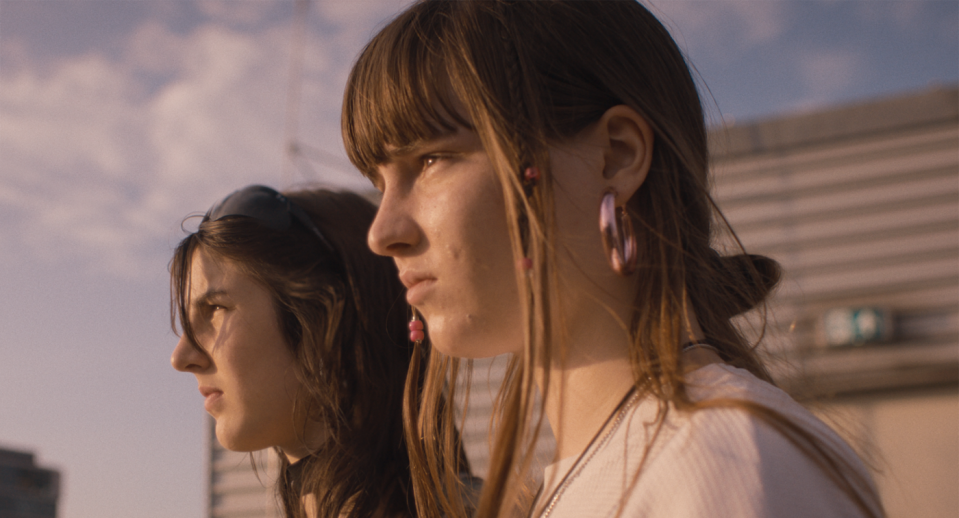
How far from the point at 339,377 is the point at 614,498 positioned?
1.38 metres

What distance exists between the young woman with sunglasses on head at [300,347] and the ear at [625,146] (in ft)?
4.03

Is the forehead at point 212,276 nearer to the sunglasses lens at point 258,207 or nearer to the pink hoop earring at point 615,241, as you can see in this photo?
the sunglasses lens at point 258,207

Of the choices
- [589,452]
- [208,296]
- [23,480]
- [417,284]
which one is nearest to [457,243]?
[417,284]

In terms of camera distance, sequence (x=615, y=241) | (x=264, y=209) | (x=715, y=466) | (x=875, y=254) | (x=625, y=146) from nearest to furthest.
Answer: (x=715, y=466) → (x=615, y=241) → (x=625, y=146) → (x=264, y=209) → (x=875, y=254)


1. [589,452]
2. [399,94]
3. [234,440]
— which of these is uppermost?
[399,94]

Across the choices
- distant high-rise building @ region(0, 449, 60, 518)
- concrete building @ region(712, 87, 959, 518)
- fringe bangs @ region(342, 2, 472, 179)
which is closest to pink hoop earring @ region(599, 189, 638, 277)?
fringe bangs @ region(342, 2, 472, 179)

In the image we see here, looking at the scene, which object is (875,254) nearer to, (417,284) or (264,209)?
(264,209)

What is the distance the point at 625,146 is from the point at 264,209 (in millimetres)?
1511

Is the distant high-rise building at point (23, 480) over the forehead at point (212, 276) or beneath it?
beneath

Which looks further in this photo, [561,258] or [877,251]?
[877,251]

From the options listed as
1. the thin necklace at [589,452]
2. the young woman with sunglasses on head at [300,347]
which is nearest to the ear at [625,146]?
the thin necklace at [589,452]

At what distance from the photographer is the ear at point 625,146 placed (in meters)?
1.19

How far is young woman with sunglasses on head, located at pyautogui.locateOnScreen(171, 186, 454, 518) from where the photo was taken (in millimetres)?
2113

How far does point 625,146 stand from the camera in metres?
1.22
